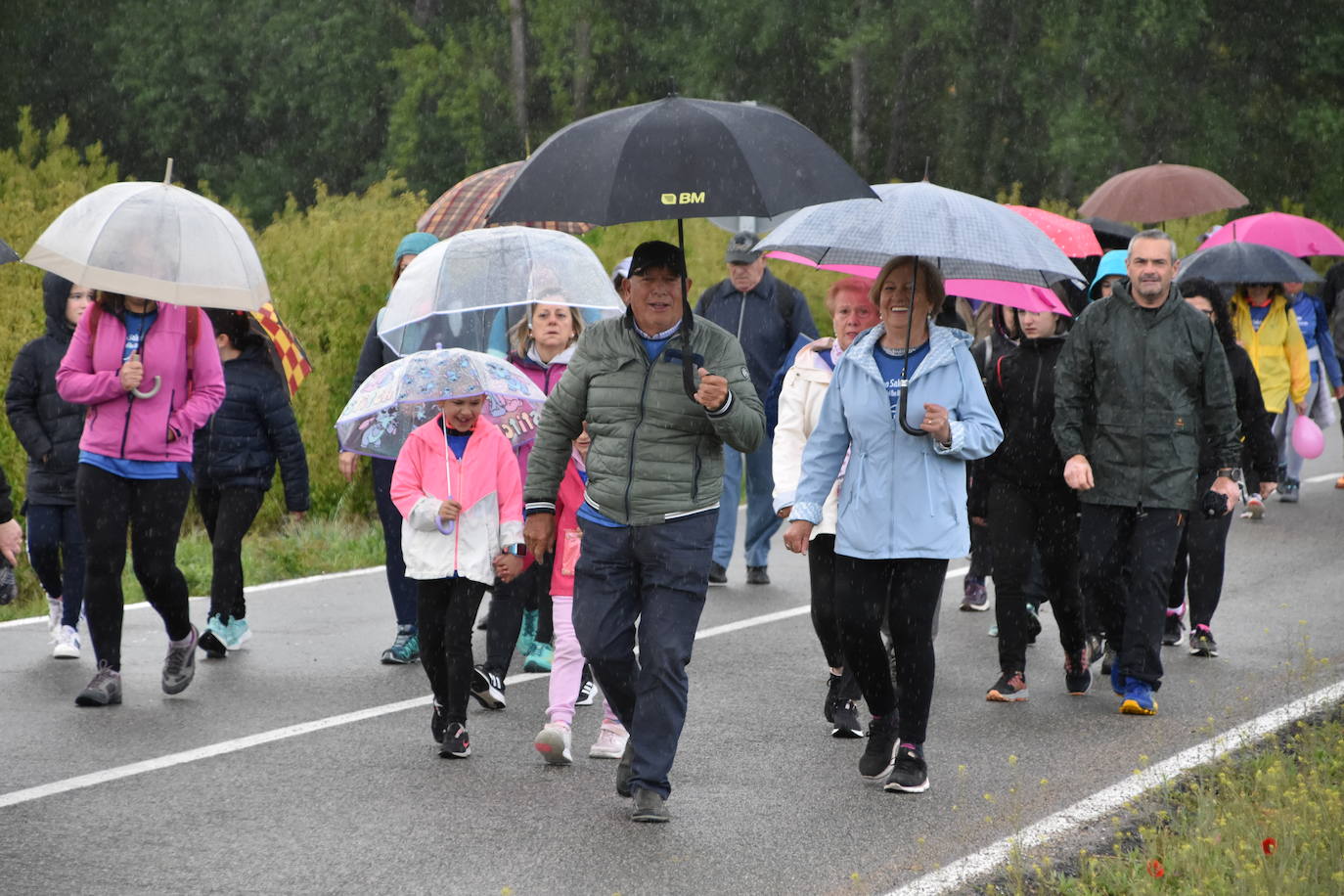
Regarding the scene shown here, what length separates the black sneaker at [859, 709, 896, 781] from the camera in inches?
268

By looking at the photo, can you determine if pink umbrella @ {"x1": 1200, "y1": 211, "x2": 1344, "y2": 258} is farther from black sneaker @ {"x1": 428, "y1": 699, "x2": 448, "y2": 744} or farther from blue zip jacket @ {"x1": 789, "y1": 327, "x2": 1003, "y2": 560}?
black sneaker @ {"x1": 428, "y1": 699, "x2": 448, "y2": 744}

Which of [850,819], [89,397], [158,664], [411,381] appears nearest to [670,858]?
[850,819]

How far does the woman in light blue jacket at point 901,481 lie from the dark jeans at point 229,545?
142 inches

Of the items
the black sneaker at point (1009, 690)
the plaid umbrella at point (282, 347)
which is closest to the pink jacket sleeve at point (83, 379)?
the plaid umbrella at point (282, 347)

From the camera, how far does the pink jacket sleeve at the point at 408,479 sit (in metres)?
7.21

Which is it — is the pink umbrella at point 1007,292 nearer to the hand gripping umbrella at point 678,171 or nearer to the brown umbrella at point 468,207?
the hand gripping umbrella at point 678,171

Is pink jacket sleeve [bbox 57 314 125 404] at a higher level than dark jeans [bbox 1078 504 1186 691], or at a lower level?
higher

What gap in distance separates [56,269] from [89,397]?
61 cm

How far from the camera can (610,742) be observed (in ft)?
23.6

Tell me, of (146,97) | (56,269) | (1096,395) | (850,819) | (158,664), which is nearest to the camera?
(850,819)

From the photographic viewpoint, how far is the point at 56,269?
7.46 meters

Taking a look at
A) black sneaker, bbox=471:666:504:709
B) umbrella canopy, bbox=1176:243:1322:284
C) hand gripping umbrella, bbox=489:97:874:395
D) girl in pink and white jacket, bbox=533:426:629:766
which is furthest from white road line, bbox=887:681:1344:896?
umbrella canopy, bbox=1176:243:1322:284

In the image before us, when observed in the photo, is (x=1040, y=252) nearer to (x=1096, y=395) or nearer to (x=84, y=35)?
(x=1096, y=395)

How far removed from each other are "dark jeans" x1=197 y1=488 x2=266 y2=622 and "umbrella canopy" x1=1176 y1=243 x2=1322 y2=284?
19.7ft
